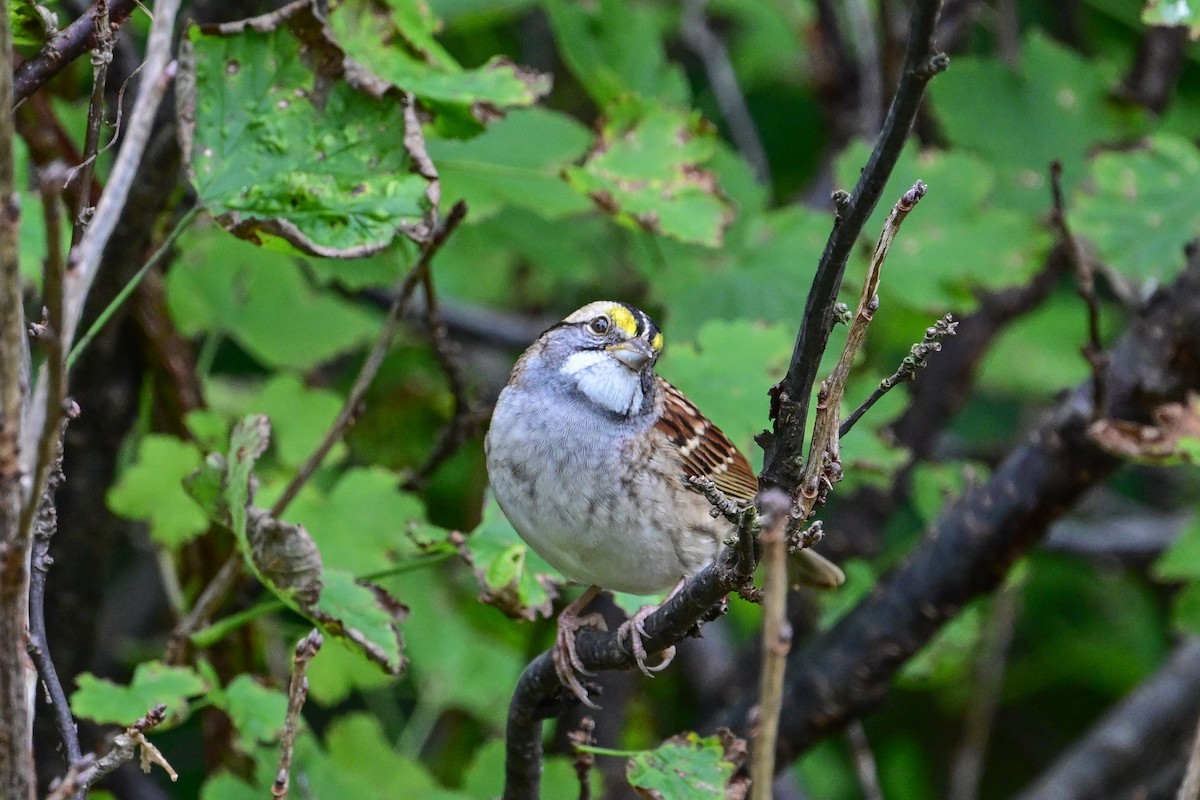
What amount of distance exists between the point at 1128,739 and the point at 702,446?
227 cm

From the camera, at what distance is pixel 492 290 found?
5035 mm

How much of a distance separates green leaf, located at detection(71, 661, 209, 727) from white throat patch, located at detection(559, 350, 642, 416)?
2.89ft

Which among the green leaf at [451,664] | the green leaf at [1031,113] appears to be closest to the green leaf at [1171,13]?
the green leaf at [1031,113]

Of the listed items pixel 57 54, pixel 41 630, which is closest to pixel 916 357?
pixel 41 630

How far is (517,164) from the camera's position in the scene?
3496 millimetres

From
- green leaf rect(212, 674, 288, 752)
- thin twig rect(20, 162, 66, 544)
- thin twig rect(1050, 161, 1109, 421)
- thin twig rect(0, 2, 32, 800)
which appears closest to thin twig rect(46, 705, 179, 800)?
thin twig rect(0, 2, 32, 800)

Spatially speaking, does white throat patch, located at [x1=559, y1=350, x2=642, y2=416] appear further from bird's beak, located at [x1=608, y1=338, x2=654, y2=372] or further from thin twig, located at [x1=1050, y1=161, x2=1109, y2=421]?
thin twig, located at [x1=1050, y1=161, x2=1109, y2=421]

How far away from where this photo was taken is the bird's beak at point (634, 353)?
9.29 ft

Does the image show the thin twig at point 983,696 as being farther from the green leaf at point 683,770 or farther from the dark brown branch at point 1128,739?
the green leaf at point 683,770

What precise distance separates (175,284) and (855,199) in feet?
8.67

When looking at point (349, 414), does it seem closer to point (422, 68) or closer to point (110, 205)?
point (422, 68)

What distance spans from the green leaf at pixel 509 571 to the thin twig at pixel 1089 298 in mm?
1175

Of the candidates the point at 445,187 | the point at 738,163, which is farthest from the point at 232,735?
the point at 738,163

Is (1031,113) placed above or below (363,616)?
above
